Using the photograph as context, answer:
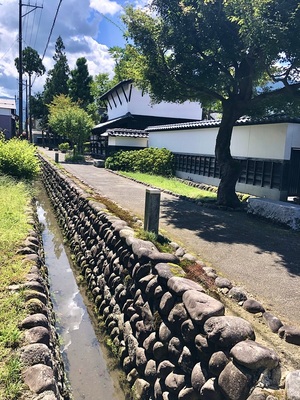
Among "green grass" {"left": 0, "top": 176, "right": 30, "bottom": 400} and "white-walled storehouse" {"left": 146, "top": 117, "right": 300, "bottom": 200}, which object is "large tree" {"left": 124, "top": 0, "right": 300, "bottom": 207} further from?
"green grass" {"left": 0, "top": 176, "right": 30, "bottom": 400}

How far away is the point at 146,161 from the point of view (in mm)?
22672

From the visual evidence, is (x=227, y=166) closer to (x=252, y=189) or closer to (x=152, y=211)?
(x=252, y=189)

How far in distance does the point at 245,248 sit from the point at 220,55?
6288mm

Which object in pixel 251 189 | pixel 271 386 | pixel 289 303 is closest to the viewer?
pixel 271 386

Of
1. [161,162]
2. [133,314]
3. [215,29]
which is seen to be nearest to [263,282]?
[133,314]

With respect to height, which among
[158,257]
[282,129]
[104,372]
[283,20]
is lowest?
[104,372]

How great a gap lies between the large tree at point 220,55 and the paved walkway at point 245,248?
2340 millimetres

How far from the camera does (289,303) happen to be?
4484 mm

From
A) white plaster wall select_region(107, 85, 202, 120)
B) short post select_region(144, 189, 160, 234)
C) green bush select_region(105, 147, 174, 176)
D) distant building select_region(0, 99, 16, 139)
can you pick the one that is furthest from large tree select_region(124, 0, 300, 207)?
distant building select_region(0, 99, 16, 139)

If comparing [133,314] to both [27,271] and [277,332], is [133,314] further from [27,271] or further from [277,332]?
[277,332]

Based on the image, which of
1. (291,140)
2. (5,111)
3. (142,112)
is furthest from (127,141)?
(5,111)

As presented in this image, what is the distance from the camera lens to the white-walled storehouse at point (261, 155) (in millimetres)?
12312

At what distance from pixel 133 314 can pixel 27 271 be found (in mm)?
1763

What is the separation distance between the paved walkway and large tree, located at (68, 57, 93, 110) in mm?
41598
